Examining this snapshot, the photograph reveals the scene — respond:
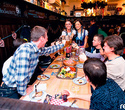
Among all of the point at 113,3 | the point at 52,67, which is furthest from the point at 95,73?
the point at 113,3

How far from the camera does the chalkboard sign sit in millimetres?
2192

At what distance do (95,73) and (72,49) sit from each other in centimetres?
202

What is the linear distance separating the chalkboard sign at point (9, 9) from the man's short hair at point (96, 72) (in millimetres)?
1966

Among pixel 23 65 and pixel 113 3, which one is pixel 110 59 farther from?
pixel 113 3

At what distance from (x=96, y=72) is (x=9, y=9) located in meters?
2.25

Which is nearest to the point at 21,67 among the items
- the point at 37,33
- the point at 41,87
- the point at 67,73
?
the point at 41,87

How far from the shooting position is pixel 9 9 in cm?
239

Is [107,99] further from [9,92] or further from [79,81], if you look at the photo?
[9,92]

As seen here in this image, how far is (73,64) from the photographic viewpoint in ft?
7.42

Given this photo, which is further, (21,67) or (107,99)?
(21,67)

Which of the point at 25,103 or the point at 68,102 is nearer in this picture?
the point at 25,103

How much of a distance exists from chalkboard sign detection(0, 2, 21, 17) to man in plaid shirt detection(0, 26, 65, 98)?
3.37 feet

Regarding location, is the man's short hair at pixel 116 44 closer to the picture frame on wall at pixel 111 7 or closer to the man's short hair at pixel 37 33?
the man's short hair at pixel 37 33

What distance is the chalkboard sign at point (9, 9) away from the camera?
2192 mm
